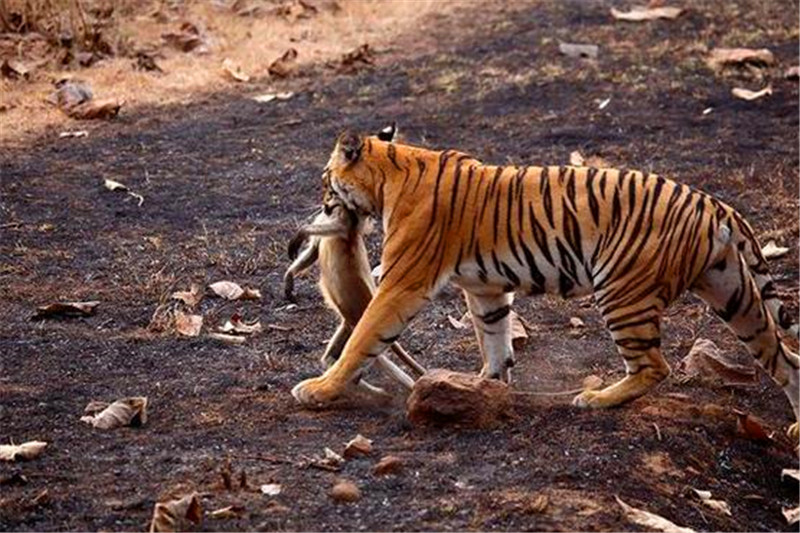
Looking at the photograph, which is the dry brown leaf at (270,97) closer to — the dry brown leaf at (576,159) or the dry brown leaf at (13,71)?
the dry brown leaf at (13,71)

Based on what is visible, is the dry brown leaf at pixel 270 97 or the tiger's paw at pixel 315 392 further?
the dry brown leaf at pixel 270 97

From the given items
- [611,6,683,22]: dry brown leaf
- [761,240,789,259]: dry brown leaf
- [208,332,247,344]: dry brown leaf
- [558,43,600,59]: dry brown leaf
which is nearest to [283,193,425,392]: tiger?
[208,332,247,344]: dry brown leaf

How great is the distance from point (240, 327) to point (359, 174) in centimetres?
123

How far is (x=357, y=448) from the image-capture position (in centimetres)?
577

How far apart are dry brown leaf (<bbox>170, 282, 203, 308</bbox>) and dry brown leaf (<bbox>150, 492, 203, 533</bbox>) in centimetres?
291

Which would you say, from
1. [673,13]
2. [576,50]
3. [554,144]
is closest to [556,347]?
[554,144]

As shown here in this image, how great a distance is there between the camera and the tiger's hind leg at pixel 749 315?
6.49m

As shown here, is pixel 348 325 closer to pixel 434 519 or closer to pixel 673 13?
pixel 434 519

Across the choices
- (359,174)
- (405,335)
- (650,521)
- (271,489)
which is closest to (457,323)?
(405,335)

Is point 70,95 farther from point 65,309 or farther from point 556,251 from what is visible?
point 556,251

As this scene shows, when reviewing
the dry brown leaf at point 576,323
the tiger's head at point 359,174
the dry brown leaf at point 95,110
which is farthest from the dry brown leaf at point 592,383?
the dry brown leaf at point 95,110

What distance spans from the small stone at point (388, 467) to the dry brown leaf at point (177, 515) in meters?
0.71

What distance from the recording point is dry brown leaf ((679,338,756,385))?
23.4ft

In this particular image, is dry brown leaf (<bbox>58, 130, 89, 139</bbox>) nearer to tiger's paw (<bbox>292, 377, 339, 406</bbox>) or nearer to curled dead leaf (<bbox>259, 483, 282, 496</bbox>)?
tiger's paw (<bbox>292, 377, 339, 406</bbox>)
